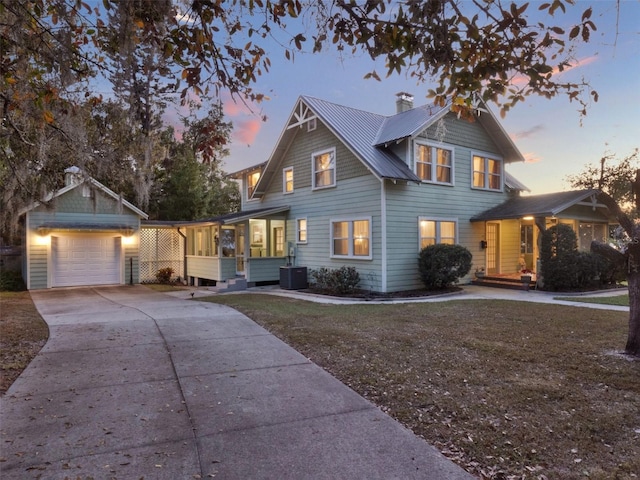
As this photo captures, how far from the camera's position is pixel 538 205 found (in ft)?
44.5

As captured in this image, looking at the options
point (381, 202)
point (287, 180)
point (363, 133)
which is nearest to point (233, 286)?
point (287, 180)

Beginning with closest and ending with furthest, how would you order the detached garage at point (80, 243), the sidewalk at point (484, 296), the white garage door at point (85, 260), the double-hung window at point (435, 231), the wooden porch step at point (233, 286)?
the sidewalk at point (484, 296)
the double-hung window at point (435, 231)
the wooden porch step at point (233, 286)
the detached garage at point (80, 243)
the white garage door at point (85, 260)

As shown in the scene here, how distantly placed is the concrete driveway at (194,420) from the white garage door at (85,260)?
11.6m

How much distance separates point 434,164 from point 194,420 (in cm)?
1209

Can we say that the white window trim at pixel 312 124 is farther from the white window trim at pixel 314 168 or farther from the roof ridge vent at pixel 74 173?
the roof ridge vent at pixel 74 173

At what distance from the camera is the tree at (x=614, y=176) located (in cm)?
2511

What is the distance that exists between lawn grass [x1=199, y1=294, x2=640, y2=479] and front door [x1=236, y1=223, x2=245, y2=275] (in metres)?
7.49

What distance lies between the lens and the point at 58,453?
2.91 m

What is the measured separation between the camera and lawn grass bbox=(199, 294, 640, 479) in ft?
9.77

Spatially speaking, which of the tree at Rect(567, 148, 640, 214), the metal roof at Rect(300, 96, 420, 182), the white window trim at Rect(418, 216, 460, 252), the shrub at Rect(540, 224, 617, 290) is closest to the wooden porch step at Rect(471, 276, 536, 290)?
the shrub at Rect(540, 224, 617, 290)

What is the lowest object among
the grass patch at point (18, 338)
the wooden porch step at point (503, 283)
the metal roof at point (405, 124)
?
the grass patch at point (18, 338)

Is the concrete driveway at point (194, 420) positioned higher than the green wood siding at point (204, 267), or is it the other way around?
the green wood siding at point (204, 267)

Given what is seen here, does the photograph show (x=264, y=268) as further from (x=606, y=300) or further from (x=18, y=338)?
(x=606, y=300)

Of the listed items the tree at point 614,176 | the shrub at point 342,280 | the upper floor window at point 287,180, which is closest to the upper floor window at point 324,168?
the upper floor window at point 287,180
